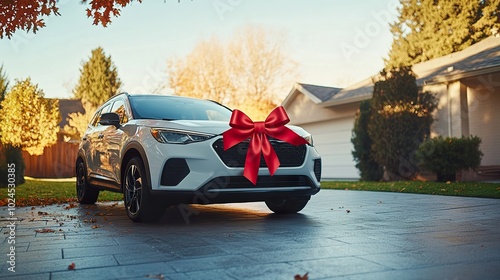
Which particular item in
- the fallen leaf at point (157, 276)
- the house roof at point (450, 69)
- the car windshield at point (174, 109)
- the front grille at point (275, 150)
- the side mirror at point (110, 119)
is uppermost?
the house roof at point (450, 69)

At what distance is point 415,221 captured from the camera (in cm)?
534

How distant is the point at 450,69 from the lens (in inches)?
581

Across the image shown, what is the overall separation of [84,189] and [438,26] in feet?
96.7

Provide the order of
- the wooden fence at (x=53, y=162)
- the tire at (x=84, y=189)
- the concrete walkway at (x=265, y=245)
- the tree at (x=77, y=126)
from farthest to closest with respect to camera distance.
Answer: the tree at (x=77, y=126) → the wooden fence at (x=53, y=162) → the tire at (x=84, y=189) → the concrete walkway at (x=265, y=245)

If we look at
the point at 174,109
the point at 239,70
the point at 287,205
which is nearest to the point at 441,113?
the point at 287,205

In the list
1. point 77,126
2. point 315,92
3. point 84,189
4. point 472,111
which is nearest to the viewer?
Result: point 84,189

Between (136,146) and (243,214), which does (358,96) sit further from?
(136,146)

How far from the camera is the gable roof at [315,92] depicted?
1970 cm

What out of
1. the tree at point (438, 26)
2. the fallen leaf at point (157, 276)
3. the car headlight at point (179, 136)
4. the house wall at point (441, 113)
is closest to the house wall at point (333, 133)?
the house wall at point (441, 113)

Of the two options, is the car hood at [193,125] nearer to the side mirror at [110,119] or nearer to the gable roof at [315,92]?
the side mirror at [110,119]

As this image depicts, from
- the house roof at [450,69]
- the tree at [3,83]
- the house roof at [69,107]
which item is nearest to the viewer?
the house roof at [450,69]

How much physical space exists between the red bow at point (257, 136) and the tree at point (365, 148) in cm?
994

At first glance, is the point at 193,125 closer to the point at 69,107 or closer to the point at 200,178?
the point at 200,178

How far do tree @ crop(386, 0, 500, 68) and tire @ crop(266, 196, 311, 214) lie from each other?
22.4 meters
